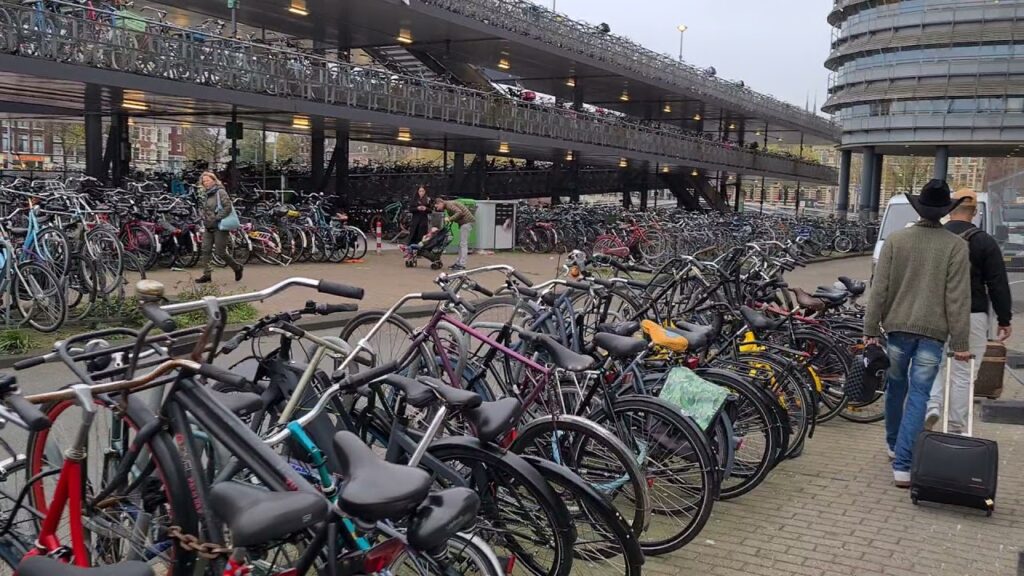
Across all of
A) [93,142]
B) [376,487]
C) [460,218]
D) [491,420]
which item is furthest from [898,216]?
[93,142]

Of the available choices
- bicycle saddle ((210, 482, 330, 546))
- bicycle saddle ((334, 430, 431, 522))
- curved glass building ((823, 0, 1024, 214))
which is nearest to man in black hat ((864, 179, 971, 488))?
bicycle saddle ((334, 430, 431, 522))

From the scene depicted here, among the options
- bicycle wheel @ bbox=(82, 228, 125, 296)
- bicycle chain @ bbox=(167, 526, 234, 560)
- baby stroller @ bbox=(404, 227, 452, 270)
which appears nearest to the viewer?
bicycle chain @ bbox=(167, 526, 234, 560)

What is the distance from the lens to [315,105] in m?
18.3

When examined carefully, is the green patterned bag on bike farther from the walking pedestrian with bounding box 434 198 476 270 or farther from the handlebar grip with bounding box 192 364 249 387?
the walking pedestrian with bounding box 434 198 476 270

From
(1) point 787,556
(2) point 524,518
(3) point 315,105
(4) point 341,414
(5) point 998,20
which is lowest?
(1) point 787,556

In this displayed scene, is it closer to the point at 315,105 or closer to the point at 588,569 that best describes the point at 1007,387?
the point at 588,569

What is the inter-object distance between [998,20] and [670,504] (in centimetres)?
4449

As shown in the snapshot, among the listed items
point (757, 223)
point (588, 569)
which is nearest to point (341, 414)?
point (588, 569)

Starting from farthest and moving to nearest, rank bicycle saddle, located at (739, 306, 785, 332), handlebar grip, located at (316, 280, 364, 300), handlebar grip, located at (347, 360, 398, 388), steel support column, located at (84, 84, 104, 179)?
steel support column, located at (84, 84, 104, 179)
bicycle saddle, located at (739, 306, 785, 332)
handlebar grip, located at (316, 280, 364, 300)
handlebar grip, located at (347, 360, 398, 388)

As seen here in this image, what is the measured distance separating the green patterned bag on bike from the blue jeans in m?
1.51

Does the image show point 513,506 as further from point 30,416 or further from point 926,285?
point 926,285

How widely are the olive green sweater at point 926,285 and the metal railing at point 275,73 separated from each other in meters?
13.2

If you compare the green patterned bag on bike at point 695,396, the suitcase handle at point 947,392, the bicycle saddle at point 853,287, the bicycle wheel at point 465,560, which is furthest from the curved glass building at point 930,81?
the bicycle wheel at point 465,560

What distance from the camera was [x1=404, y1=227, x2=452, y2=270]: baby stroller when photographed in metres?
15.5
